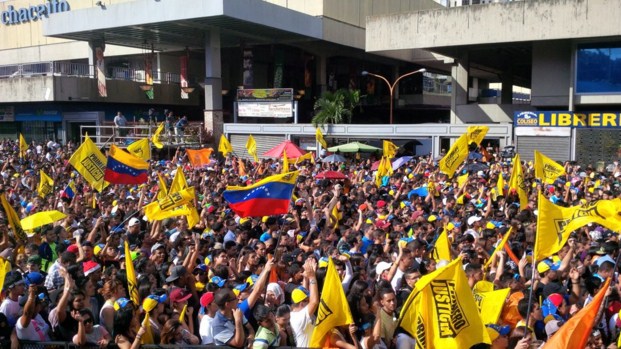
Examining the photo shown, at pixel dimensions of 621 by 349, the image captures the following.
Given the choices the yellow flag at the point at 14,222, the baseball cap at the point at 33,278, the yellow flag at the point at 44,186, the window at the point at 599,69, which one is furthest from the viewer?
the window at the point at 599,69

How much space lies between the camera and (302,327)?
17.5ft

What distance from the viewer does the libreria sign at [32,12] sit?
4184 centimetres

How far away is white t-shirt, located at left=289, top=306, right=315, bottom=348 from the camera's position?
5.29m

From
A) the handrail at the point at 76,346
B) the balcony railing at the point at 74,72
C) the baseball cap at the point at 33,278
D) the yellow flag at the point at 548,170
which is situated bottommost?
the handrail at the point at 76,346

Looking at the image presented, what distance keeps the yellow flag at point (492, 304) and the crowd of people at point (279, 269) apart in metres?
0.11

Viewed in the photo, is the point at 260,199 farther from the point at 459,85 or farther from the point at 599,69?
the point at 459,85

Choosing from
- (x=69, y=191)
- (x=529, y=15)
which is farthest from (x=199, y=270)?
(x=529, y=15)

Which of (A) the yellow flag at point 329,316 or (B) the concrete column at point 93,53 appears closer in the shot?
(A) the yellow flag at point 329,316

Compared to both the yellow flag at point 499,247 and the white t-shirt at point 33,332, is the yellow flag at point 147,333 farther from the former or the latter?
the yellow flag at point 499,247

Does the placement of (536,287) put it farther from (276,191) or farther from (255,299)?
(276,191)

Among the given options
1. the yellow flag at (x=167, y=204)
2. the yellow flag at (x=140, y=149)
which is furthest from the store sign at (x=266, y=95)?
the yellow flag at (x=167, y=204)

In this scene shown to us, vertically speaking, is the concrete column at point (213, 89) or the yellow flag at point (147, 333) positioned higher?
the concrete column at point (213, 89)

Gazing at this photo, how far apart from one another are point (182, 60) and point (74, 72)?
240 inches

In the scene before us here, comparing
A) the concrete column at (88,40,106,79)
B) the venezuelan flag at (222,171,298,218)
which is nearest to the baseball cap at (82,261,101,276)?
the venezuelan flag at (222,171,298,218)
